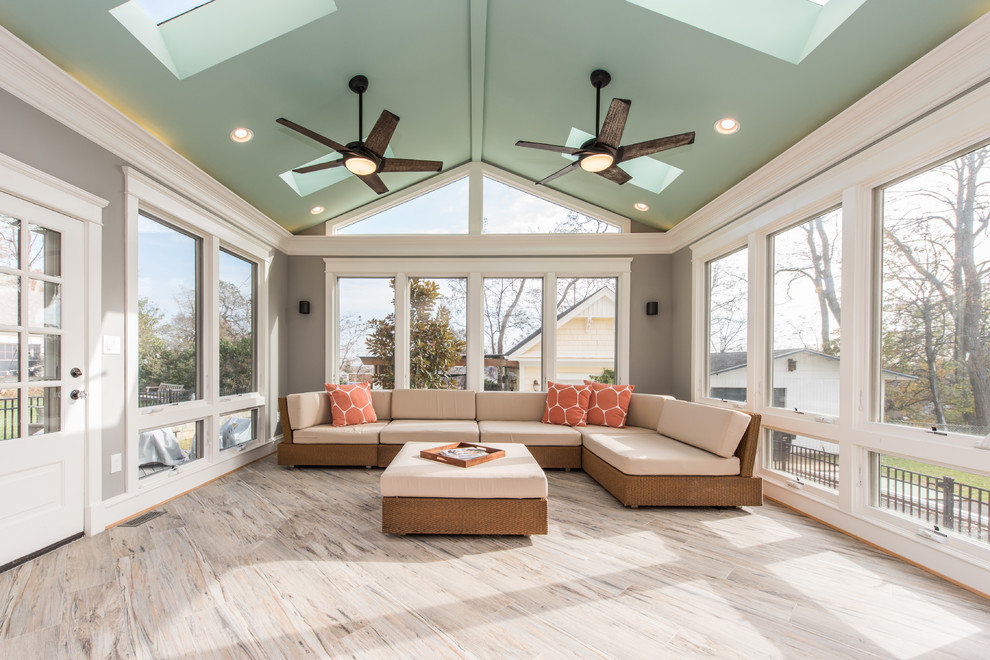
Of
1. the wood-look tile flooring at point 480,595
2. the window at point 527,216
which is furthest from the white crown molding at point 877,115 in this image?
the wood-look tile flooring at point 480,595

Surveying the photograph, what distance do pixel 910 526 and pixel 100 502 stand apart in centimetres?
477

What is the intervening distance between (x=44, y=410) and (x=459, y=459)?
7.76 feet

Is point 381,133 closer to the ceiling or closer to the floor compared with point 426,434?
closer to the ceiling

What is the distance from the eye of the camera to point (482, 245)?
544 cm

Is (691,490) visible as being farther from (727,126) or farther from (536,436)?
(727,126)

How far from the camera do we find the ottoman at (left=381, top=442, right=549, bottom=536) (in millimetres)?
2711

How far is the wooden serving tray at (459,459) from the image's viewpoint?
9.58 ft

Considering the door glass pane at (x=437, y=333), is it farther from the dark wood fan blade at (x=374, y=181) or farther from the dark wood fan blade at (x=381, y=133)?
the dark wood fan blade at (x=381, y=133)

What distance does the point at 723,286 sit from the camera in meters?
4.50

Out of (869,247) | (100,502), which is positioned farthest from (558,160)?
(100,502)

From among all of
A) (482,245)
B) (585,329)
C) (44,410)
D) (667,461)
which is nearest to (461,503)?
(667,461)

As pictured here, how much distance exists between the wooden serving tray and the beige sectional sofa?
2.75 ft

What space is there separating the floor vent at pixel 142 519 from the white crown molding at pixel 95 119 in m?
2.41

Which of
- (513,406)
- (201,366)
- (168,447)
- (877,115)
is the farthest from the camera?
(513,406)
